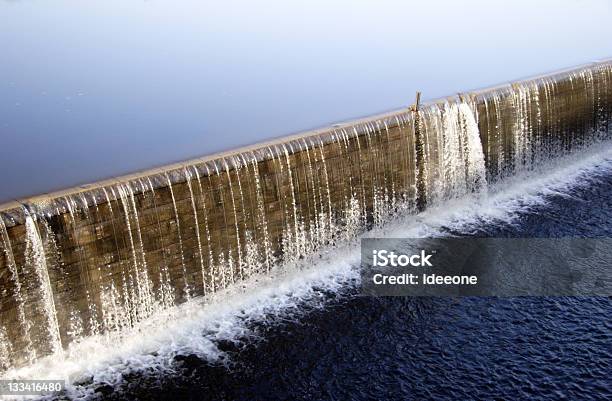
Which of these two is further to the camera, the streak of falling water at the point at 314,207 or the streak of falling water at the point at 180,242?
the streak of falling water at the point at 314,207

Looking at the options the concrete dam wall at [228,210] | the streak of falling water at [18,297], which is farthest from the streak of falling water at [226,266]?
the streak of falling water at [18,297]

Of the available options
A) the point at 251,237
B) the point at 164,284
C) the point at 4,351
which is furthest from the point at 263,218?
the point at 4,351

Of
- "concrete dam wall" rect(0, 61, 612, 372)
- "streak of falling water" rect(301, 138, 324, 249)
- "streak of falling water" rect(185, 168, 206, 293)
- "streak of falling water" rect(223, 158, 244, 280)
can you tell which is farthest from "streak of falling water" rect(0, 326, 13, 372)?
"streak of falling water" rect(301, 138, 324, 249)

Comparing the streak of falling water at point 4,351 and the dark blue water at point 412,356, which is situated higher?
the streak of falling water at point 4,351

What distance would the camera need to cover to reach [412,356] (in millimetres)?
13203

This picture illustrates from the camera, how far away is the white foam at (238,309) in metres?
13.1

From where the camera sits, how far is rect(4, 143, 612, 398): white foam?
43.1 feet

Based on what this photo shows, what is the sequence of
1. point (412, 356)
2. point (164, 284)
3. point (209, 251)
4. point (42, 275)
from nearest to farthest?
point (42, 275) → point (412, 356) → point (164, 284) → point (209, 251)

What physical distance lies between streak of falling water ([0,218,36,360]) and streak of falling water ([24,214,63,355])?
30 cm

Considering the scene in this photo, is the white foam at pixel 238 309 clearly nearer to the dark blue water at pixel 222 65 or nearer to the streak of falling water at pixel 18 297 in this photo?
the streak of falling water at pixel 18 297

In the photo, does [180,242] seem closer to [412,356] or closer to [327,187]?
[327,187]

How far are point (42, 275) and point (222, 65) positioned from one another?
18765 mm

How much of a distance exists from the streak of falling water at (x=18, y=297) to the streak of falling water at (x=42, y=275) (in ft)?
0.98

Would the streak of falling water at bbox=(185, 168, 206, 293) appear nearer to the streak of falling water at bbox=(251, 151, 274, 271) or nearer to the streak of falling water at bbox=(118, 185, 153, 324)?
the streak of falling water at bbox=(118, 185, 153, 324)
